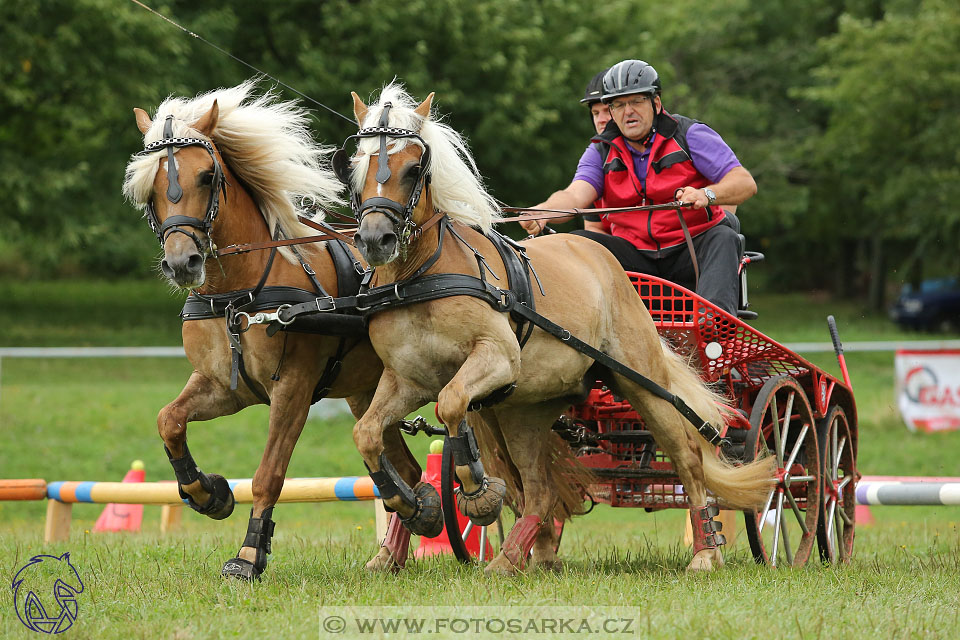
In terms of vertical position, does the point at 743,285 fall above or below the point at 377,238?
below

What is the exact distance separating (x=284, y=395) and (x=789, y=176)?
81.2ft

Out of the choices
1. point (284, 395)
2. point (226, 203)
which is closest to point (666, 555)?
point (284, 395)

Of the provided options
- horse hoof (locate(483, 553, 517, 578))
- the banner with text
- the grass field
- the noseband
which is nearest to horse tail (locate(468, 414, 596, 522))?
the grass field

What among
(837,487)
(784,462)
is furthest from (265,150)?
(837,487)

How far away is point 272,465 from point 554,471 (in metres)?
1.57

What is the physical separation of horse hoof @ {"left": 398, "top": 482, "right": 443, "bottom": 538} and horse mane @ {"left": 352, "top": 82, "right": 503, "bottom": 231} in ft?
4.00

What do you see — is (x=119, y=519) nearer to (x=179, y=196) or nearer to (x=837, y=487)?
(x=179, y=196)

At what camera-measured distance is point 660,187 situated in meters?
6.48

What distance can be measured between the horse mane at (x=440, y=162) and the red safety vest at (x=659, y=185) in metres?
1.46

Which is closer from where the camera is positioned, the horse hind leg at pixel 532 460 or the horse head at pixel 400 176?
the horse head at pixel 400 176

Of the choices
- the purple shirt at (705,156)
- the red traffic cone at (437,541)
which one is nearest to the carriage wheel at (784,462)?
the purple shirt at (705,156)

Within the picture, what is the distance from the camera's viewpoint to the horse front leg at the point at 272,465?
527cm

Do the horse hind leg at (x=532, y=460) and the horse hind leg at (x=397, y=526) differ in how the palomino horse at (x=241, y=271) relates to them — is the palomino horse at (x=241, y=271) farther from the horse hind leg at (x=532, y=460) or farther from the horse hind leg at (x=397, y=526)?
the horse hind leg at (x=532, y=460)

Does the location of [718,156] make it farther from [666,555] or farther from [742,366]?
[666,555]
